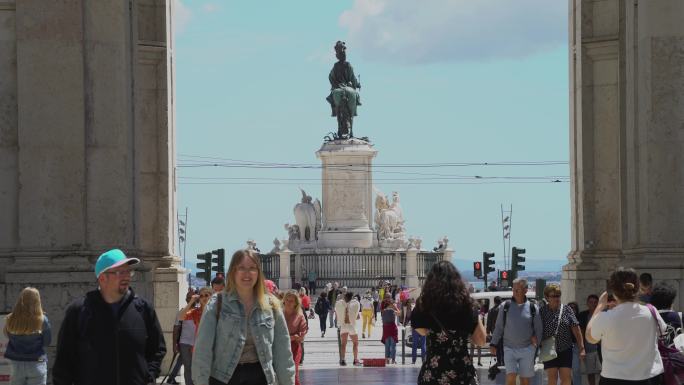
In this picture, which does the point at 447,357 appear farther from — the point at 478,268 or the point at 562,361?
the point at 478,268

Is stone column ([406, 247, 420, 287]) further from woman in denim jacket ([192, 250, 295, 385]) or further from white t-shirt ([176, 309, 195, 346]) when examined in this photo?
woman in denim jacket ([192, 250, 295, 385])

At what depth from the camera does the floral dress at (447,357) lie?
43.3ft

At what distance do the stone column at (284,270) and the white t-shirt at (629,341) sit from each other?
62.3 meters

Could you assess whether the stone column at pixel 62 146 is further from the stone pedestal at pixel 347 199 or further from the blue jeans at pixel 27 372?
the stone pedestal at pixel 347 199

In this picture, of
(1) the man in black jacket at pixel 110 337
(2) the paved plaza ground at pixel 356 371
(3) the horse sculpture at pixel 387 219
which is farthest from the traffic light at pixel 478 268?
(1) the man in black jacket at pixel 110 337

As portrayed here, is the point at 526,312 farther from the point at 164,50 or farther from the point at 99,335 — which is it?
the point at 164,50

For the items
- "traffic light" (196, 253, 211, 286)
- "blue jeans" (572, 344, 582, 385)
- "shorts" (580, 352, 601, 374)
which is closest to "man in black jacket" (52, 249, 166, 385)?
"blue jeans" (572, 344, 582, 385)

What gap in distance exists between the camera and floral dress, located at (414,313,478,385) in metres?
13.2

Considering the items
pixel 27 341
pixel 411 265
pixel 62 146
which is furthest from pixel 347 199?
pixel 27 341

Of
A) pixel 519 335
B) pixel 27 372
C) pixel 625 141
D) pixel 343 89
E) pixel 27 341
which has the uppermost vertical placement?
pixel 343 89

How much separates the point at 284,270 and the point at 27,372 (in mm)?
59687

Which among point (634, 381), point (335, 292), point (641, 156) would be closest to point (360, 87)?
point (335, 292)

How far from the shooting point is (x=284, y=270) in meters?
76.2

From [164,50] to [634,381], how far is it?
56.3ft
